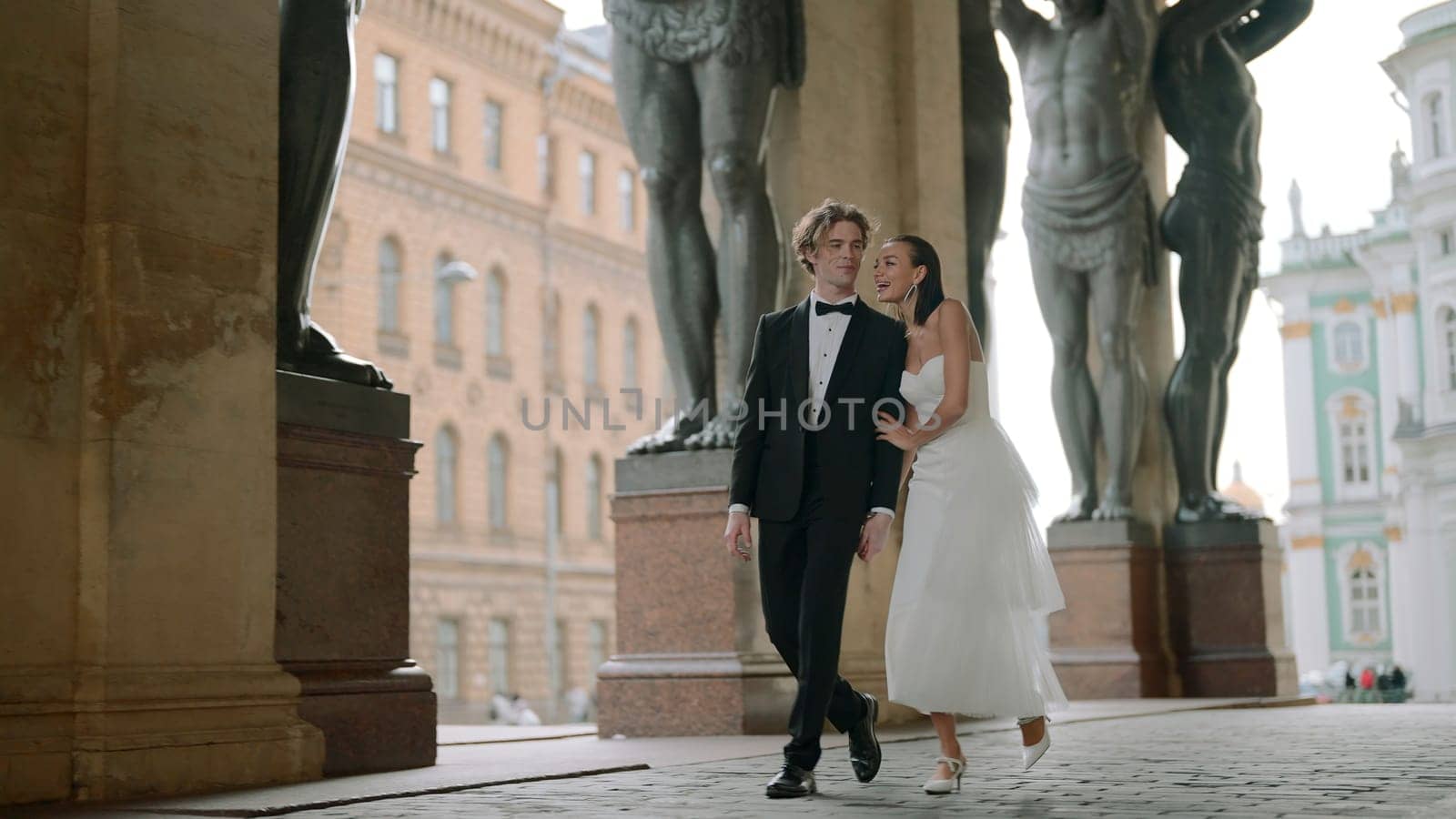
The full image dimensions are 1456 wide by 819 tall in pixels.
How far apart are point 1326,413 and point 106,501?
60.0m

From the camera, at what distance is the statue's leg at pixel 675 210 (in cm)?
947

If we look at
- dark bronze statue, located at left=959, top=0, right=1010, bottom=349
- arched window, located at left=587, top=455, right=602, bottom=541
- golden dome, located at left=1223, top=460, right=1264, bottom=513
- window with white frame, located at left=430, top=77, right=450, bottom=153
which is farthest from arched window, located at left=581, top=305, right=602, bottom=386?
golden dome, located at left=1223, top=460, right=1264, bottom=513

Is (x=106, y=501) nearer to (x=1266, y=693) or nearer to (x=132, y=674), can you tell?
(x=132, y=674)

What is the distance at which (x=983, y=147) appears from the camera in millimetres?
12156

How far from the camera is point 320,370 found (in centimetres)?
684

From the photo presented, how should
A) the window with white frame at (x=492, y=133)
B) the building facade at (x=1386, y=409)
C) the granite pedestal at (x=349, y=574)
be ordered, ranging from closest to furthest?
1. the granite pedestal at (x=349, y=574)
2. the window with white frame at (x=492, y=133)
3. the building facade at (x=1386, y=409)

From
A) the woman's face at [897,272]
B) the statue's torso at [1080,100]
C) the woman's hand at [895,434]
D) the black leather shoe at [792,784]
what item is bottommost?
the black leather shoe at [792,784]

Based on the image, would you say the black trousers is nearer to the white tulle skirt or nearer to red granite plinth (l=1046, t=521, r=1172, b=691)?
the white tulle skirt

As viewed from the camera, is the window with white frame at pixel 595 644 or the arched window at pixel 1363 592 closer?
the window with white frame at pixel 595 644

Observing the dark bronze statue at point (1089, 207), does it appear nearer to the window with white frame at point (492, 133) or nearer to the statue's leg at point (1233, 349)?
the statue's leg at point (1233, 349)

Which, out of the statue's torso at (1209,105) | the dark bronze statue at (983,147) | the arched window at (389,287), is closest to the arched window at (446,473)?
the arched window at (389,287)

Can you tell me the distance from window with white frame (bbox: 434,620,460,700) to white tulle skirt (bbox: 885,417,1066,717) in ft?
109

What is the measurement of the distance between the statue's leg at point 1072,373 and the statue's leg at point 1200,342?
28.8 inches

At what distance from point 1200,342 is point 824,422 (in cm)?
957
